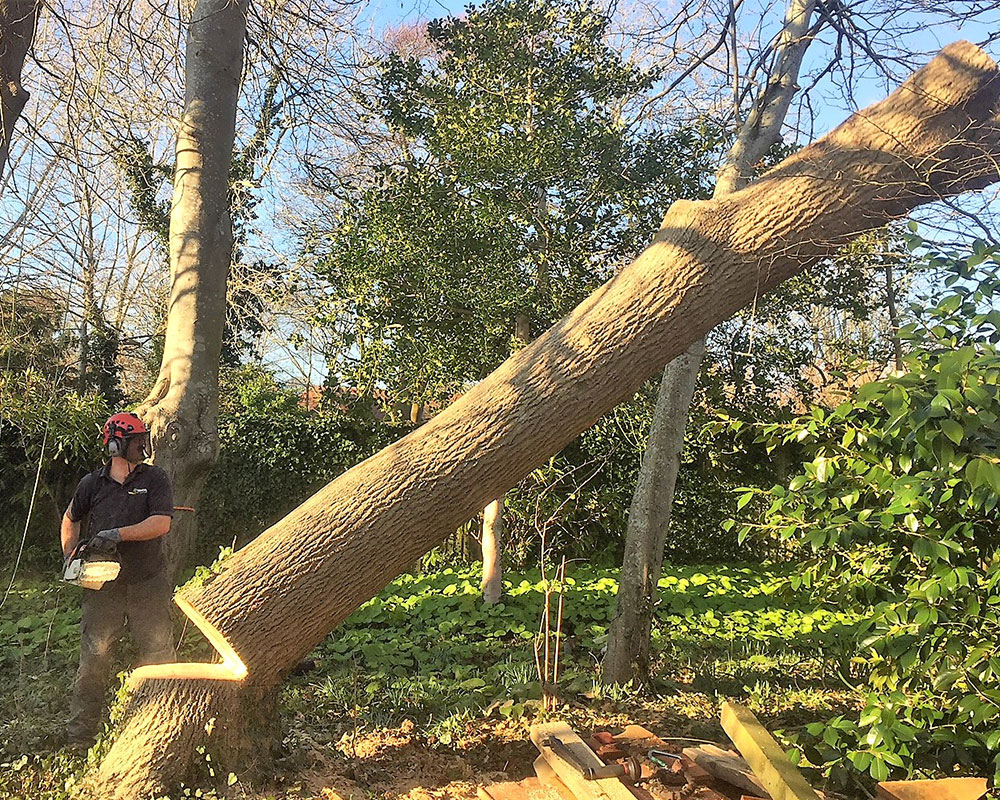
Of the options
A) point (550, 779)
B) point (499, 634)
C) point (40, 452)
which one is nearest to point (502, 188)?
point (499, 634)

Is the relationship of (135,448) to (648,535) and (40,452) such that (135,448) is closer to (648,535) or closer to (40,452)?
(648,535)

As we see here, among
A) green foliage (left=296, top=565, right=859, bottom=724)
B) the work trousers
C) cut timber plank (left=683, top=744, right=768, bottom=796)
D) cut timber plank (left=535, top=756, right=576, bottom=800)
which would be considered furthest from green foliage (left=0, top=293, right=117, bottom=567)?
cut timber plank (left=683, top=744, right=768, bottom=796)

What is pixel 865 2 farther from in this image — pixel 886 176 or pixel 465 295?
pixel 465 295

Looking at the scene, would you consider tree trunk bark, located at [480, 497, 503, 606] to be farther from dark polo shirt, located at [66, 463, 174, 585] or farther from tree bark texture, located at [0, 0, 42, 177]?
tree bark texture, located at [0, 0, 42, 177]

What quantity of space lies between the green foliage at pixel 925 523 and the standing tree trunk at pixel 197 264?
3.15 meters

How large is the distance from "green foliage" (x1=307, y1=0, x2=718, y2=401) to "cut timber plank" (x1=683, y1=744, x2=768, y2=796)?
424cm

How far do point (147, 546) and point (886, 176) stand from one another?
13.3ft

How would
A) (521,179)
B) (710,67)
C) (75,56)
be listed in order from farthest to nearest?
(521,179) < (710,67) < (75,56)

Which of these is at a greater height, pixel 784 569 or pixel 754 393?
pixel 754 393

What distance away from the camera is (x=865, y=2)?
483cm

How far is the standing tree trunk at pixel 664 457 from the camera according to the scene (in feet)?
15.7

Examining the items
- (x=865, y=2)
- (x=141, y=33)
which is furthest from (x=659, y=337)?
(x=141, y=33)

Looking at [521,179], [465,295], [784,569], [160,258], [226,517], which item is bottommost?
[784,569]

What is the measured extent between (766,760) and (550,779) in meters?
1.06
